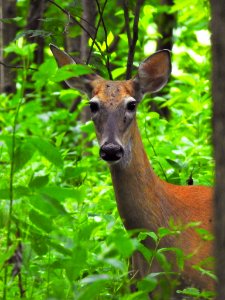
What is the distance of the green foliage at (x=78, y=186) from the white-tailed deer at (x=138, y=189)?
112 millimetres

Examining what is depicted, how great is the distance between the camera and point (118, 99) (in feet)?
19.7

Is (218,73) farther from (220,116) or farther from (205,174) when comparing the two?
(205,174)

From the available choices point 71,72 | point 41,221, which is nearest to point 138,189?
point 41,221

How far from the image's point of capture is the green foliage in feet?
12.1

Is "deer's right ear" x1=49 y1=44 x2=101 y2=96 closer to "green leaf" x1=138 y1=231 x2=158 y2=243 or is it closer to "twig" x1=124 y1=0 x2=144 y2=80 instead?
"twig" x1=124 y1=0 x2=144 y2=80

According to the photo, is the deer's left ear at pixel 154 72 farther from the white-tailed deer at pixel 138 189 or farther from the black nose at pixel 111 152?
the black nose at pixel 111 152

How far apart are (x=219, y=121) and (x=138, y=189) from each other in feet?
9.00

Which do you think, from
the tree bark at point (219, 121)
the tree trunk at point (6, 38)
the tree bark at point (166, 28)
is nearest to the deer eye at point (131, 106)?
the tree bark at point (219, 121)

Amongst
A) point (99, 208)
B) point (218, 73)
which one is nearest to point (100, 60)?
point (99, 208)

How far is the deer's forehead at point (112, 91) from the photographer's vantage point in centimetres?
599

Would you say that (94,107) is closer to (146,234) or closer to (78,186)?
(78,186)

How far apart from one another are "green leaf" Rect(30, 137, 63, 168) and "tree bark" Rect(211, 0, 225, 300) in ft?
3.09

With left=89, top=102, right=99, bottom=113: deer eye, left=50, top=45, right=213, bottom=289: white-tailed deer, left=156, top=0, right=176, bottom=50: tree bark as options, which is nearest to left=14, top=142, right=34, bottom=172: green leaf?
left=50, top=45, right=213, bottom=289: white-tailed deer

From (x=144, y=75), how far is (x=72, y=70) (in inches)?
105
